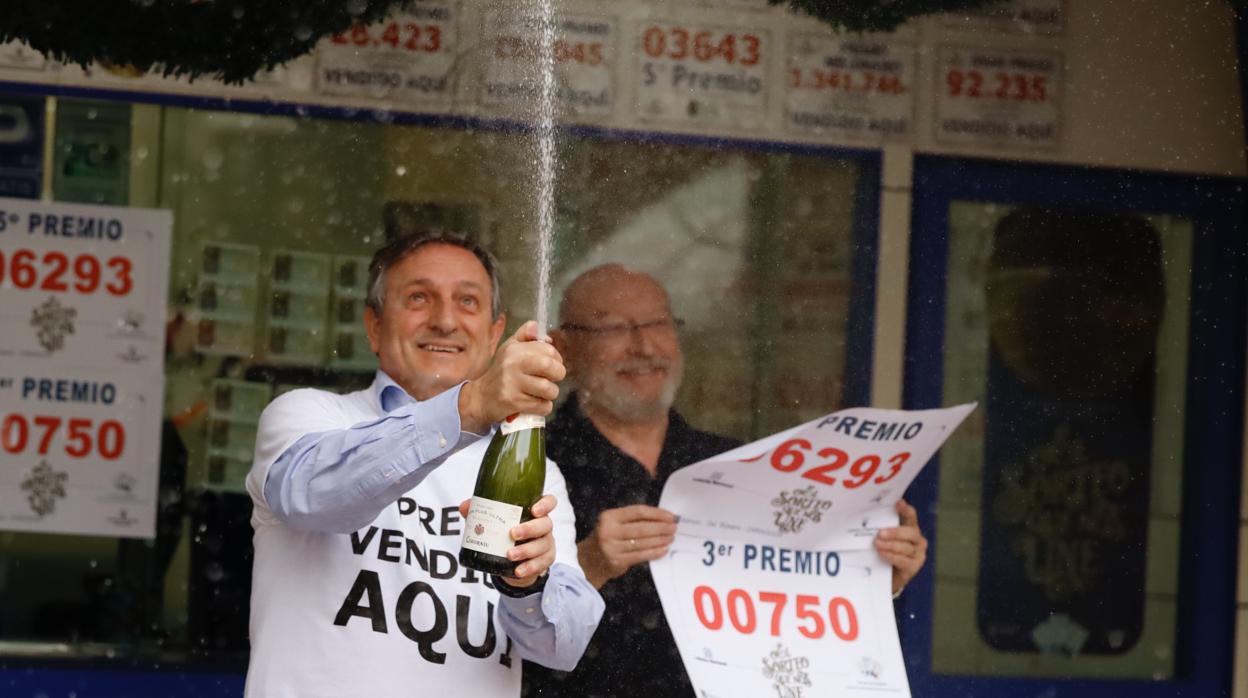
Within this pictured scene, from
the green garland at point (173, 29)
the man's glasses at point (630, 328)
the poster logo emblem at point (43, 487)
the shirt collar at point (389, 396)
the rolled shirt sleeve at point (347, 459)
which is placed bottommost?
the poster logo emblem at point (43, 487)

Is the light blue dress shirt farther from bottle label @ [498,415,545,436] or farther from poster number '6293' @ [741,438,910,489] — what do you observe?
poster number '6293' @ [741,438,910,489]

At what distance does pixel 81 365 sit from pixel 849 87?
2.90 meters

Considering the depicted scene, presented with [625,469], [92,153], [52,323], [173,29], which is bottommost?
[625,469]

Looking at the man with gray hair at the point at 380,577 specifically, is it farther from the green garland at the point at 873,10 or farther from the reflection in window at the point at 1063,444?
the reflection in window at the point at 1063,444

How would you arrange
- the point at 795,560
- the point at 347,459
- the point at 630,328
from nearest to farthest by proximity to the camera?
1. the point at 347,459
2. the point at 795,560
3. the point at 630,328

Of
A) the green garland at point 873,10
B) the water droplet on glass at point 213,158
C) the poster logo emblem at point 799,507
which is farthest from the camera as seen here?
the water droplet on glass at point 213,158

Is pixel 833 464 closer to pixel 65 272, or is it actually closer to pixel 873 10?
pixel 873 10

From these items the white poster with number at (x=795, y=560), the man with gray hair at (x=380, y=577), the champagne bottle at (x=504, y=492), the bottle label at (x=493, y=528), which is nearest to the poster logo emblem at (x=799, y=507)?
the white poster with number at (x=795, y=560)

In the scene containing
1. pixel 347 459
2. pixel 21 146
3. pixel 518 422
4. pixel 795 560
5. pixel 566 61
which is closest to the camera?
pixel 518 422

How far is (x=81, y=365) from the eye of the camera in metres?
5.35

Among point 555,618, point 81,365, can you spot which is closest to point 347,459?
point 555,618

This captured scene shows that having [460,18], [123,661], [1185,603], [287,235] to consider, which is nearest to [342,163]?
[287,235]

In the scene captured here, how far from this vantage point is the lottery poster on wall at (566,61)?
549 centimetres

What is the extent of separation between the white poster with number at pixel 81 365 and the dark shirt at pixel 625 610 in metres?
1.81
